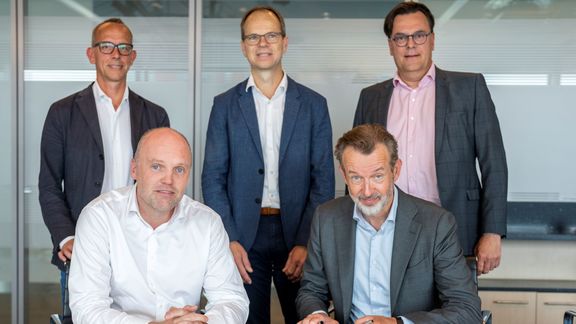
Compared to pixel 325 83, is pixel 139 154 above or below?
below

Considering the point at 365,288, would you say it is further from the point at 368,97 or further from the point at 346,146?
the point at 368,97

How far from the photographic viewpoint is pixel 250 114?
140 inches

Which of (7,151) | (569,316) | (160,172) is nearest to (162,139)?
(160,172)

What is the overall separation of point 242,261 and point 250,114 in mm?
670

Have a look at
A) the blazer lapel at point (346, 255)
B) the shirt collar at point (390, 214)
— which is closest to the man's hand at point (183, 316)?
the blazer lapel at point (346, 255)

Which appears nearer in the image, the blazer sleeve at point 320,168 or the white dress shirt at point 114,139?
the blazer sleeve at point 320,168

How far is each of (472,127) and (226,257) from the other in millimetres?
1343

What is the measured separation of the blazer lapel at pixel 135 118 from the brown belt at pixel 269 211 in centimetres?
72

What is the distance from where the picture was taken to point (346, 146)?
2.85 m

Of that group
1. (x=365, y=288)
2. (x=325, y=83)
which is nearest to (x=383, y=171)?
(x=365, y=288)

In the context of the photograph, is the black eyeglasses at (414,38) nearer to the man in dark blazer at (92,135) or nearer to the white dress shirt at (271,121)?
the white dress shirt at (271,121)

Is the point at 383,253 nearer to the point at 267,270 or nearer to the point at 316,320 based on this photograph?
the point at 316,320

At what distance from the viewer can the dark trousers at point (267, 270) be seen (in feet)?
11.6

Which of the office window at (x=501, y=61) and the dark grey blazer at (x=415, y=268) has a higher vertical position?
the office window at (x=501, y=61)
